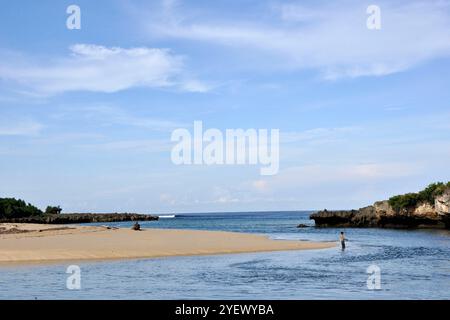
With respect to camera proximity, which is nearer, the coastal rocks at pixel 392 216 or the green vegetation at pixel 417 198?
the coastal rocks at pixel 392 216

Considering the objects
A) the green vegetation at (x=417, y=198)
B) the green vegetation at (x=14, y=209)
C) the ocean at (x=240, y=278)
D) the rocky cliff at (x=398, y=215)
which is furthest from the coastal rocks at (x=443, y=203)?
the green vegetation at (x=14, y=209)

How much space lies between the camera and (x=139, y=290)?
26828 mm

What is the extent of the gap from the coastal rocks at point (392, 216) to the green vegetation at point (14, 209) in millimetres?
109305

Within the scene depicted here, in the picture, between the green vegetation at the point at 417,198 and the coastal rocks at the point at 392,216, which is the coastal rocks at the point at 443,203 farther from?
the green vegetation at the point at 417,198

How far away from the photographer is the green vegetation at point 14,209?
182 m

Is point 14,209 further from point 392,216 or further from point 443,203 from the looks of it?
point 443,203

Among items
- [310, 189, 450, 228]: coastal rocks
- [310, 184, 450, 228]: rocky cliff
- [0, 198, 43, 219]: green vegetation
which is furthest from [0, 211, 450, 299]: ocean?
[0, 198, 43, 219]: green vegetation

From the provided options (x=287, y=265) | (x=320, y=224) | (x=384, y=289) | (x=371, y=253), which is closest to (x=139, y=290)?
(x=384, y=289)

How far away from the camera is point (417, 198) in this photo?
362 ft

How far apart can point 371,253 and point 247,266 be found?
17.9 m

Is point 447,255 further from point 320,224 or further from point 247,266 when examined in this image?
point 320,224

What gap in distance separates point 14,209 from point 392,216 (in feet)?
431

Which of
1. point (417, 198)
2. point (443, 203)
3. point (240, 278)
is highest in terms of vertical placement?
point (417, 198)

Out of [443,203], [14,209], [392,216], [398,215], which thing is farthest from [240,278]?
[14,209]
